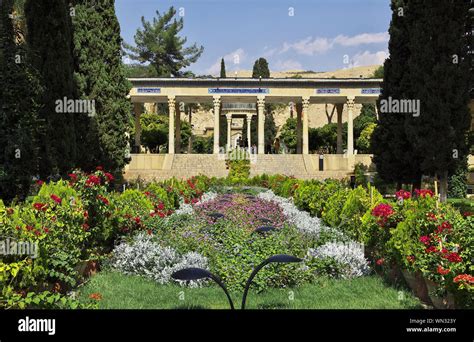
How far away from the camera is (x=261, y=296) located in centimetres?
756

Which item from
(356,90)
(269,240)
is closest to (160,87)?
(356,90)

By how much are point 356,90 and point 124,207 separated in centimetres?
3350

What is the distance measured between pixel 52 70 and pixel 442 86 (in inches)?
479

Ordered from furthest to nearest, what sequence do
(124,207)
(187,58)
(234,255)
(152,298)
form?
1. (187,58)
2. (124,207)
3. (234,255)
4. (152,298)

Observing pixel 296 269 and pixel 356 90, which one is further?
pixel 356 90

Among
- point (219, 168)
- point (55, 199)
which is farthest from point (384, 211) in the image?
point (219, 168)

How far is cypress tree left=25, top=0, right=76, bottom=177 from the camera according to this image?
15.0 metres

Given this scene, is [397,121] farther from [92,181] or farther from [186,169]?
[186,169]

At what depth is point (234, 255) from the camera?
8844mm

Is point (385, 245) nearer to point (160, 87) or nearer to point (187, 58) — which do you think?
point (160, 87)

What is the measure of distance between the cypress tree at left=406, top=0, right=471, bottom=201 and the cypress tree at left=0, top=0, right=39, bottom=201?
12058 mm

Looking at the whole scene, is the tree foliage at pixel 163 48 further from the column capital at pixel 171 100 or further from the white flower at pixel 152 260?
the white flower at pixel 152 260

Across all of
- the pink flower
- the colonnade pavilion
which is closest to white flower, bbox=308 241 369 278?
the pink flower

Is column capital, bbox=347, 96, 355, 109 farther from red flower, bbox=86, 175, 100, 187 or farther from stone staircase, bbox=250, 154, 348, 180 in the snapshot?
red flower, bbox=86, 175, 100, 187
